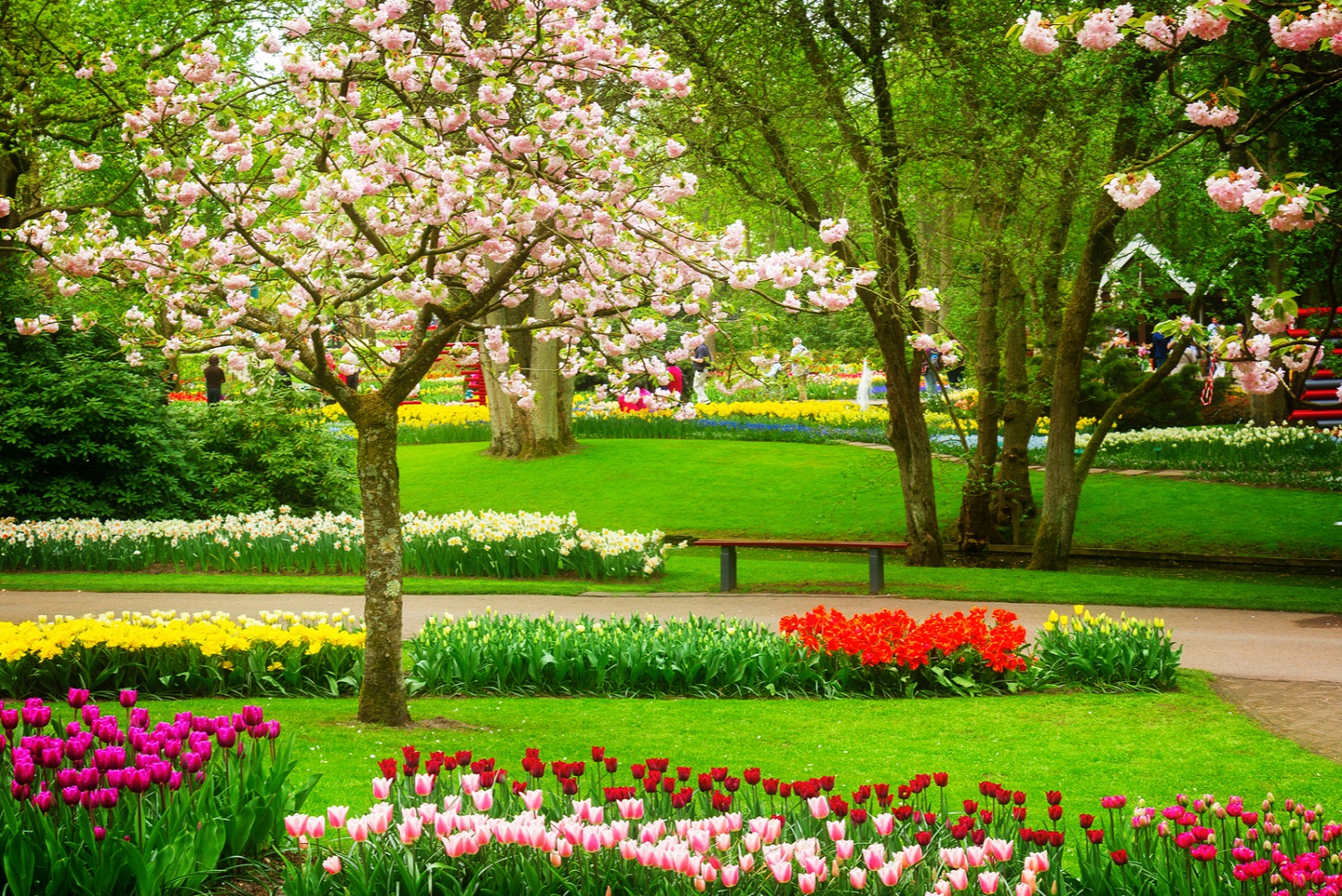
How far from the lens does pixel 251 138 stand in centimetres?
735

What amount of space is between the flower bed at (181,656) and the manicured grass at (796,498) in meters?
8.79

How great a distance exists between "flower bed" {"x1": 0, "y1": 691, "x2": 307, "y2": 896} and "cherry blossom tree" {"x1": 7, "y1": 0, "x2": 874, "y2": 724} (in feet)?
8.13

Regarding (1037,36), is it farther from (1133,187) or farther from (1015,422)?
(1015,422)

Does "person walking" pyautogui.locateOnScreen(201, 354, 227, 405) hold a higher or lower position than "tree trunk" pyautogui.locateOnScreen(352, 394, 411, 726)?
higher

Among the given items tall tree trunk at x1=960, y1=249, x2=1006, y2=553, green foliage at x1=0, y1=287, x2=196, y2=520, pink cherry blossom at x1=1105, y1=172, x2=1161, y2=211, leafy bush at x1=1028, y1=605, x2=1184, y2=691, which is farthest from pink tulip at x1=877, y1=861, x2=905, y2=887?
green foliage at x1=0, y1=287, x2=196, y2=520

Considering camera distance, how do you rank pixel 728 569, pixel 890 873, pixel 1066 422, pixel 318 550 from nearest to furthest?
pixel 890 873, pixel 728 569, pixel 318 550, pixel 1066 422

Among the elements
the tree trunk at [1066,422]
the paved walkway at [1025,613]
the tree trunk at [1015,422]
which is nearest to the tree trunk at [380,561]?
the paved walkway at [1025,613]

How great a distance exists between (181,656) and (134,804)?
426 cm

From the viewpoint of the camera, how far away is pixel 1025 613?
11.6m

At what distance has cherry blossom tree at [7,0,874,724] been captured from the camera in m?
6.86

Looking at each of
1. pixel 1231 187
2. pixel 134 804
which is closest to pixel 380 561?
pixel 134 804

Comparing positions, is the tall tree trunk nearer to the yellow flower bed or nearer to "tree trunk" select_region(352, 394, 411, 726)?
"tree trunk" select_region(352, 394, 411, 726)

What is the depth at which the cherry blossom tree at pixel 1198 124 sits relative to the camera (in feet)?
16.4

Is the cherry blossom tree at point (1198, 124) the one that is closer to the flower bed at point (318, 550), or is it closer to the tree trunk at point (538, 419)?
the flower bed at point (318, 550)
